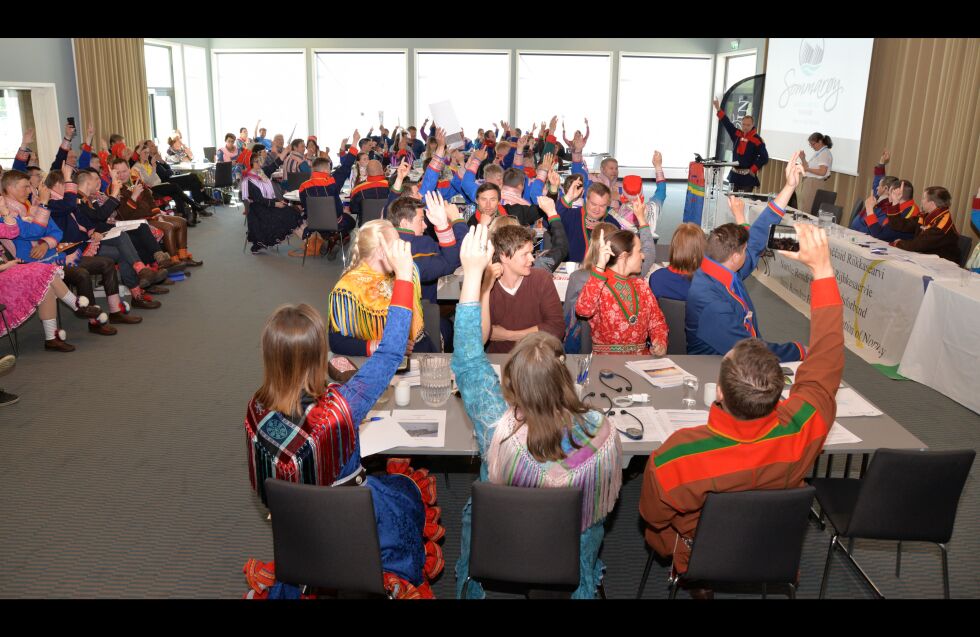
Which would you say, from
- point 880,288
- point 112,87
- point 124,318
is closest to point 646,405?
point 880,288

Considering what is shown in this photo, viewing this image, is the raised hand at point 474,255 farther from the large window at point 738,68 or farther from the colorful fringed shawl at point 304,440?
the large window at point 738,68

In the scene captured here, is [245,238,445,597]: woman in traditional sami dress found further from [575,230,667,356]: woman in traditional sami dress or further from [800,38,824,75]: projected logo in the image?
[800,38,824,75]: projected logo

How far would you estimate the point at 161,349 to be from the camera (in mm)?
6332

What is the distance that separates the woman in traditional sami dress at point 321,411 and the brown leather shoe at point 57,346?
15.2 ft

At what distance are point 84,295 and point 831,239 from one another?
7.08 m

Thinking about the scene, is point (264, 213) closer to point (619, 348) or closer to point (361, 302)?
point (361, 302)

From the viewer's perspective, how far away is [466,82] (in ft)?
63.7

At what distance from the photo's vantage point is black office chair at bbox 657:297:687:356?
14.3 ft

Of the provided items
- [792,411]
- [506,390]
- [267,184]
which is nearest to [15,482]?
[506,390]

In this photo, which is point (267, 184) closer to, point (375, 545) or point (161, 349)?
point (161, 349)

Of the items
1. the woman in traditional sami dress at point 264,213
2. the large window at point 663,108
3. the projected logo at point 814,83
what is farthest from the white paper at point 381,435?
the large window at point 663,108

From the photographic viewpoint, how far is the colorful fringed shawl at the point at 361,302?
367 centimetres

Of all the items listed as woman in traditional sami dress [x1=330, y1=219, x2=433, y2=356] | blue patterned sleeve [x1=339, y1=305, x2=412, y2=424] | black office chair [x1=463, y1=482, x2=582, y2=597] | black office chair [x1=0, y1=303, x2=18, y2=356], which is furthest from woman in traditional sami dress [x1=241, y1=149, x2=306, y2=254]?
black office chair [x1=463, y1=482, x2=582, y2=597]

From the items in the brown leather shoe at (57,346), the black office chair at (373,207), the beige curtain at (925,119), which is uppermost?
the beige curtain at (925,119)
